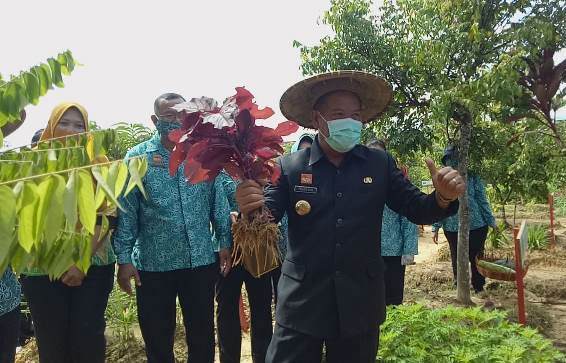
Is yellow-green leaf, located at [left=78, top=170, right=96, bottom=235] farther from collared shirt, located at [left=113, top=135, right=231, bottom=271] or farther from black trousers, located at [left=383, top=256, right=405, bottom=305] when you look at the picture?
black trousers, located at [left=383, top=256, right=405, bottom=305]

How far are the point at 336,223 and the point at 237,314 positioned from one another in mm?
1574

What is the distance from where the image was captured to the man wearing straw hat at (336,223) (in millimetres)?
2104

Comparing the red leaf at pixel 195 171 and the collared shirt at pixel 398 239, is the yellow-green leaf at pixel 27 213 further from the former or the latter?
the collared shirt at pixel 398 239

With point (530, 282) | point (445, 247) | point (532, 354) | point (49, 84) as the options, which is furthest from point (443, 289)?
point (49, 84)

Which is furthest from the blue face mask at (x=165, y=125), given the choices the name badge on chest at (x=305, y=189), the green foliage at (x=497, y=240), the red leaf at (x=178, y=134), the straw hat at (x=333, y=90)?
the green foliage at (x=497, y=240)

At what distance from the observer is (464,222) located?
5.13m

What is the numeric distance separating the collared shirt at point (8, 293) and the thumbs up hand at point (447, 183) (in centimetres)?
208

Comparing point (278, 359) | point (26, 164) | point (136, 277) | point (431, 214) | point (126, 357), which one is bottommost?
point (126, 357)

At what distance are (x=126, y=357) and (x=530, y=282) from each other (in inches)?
196

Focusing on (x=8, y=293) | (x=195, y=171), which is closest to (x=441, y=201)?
(x=195, y=171)

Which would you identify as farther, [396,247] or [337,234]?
[396,247]

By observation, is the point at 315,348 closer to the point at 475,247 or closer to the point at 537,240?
the point at 475,247

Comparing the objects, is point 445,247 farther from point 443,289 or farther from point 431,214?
point 431,214

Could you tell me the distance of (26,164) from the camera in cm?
137
